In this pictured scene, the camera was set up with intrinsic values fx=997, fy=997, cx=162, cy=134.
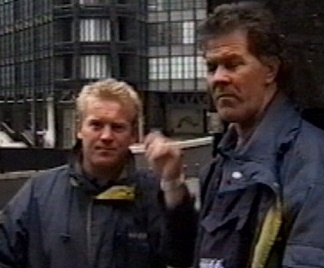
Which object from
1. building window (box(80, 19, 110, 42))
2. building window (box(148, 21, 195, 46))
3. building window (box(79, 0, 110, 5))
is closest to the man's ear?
building window (box(80, 19, 110, 42))

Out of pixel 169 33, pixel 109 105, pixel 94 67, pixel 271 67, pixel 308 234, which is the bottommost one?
pixel 94 67

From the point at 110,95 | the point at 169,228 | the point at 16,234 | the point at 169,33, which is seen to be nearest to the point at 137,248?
the point at 169,228

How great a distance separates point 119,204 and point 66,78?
44644mm

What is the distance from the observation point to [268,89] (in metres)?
2.61

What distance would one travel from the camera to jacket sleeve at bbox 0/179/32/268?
10.7 feet

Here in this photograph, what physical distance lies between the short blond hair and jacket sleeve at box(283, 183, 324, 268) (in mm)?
953

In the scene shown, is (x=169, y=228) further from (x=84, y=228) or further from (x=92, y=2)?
(x=92, y=2)

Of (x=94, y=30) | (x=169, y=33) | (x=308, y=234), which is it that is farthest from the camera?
(x=169, y=33)

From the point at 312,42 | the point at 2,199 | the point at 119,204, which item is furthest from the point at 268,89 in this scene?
the point at 2,199

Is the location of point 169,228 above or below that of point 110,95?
below

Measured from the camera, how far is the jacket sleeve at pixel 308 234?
7.71ft

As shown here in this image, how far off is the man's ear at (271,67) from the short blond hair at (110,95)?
705 mm

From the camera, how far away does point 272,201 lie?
2475mm

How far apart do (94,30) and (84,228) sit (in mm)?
43792
